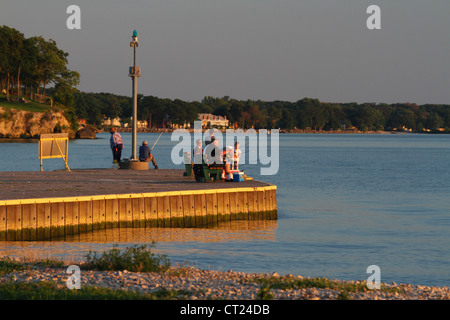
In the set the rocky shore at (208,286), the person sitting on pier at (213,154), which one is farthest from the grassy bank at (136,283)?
the person sitting on pier at (213,154)

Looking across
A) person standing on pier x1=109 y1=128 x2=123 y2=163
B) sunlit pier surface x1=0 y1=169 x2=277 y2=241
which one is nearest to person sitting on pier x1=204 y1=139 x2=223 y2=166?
sunlit pier surface x1=0 y1=169 x2=277 y2=241

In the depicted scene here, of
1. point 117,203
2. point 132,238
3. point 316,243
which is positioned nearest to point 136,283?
point 132,238

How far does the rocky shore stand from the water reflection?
10.2 ft

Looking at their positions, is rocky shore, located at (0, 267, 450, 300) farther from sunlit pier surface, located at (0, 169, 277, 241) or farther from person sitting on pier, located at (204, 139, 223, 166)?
person sitting on pier, located at (204, 139, 223, 166)

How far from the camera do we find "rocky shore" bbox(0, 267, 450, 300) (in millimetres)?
10257

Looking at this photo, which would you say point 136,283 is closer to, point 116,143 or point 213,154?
point 213,154

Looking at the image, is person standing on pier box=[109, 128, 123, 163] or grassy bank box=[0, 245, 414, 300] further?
person standing on pier box=[109, 128, 123, 163]

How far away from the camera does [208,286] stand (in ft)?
36.1

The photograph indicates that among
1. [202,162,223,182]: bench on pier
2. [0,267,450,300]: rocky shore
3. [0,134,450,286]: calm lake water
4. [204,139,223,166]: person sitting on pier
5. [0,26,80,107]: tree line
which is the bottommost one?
[0,134,450,286]: calm lake water

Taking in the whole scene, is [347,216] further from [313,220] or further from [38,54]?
[38,54]

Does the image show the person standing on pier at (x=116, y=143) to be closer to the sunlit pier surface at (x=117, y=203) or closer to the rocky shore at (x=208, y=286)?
the sunlit pier surface at (x=117, y=203)

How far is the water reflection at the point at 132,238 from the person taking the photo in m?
17.2

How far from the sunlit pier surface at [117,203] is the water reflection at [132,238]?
10.6 inches

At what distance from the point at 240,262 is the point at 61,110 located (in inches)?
5790
